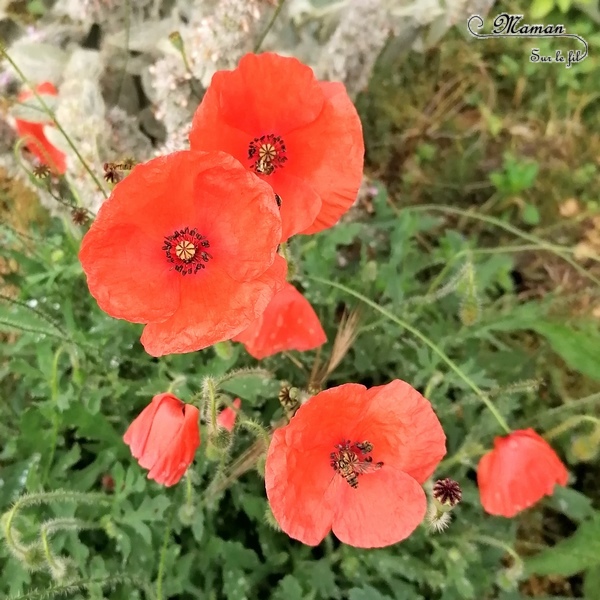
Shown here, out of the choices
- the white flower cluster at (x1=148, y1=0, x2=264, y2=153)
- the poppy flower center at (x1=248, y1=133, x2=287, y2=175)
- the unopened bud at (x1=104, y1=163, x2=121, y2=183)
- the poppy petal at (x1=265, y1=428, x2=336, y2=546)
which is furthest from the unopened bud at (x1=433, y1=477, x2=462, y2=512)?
the white flower cluster at (x1=148, y1=0, x2=264, y2=153)

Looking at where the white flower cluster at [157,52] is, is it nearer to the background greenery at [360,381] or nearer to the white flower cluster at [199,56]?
the white flower cluster at [199,56]

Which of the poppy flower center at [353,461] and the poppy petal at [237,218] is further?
the poppy flower center at [353,461]

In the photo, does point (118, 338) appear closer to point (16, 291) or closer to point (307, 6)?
point (16, 291)

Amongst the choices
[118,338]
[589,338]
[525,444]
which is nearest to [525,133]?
[589,338]

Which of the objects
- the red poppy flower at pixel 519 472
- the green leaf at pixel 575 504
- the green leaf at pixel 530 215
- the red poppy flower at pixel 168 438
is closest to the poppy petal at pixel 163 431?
the red poppy flower at pixel 168 438

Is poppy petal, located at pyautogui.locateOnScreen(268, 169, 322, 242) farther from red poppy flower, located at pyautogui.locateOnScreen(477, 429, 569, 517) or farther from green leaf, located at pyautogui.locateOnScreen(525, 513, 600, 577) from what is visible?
green leaf, located at pyautogui.locateOnScreen(525, 513, 600, 577)

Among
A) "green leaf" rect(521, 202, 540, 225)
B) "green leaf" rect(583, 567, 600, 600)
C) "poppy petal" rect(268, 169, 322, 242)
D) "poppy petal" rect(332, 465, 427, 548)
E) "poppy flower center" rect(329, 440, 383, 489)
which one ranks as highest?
"poppy petal" rect(268, 169, 322, 242)
